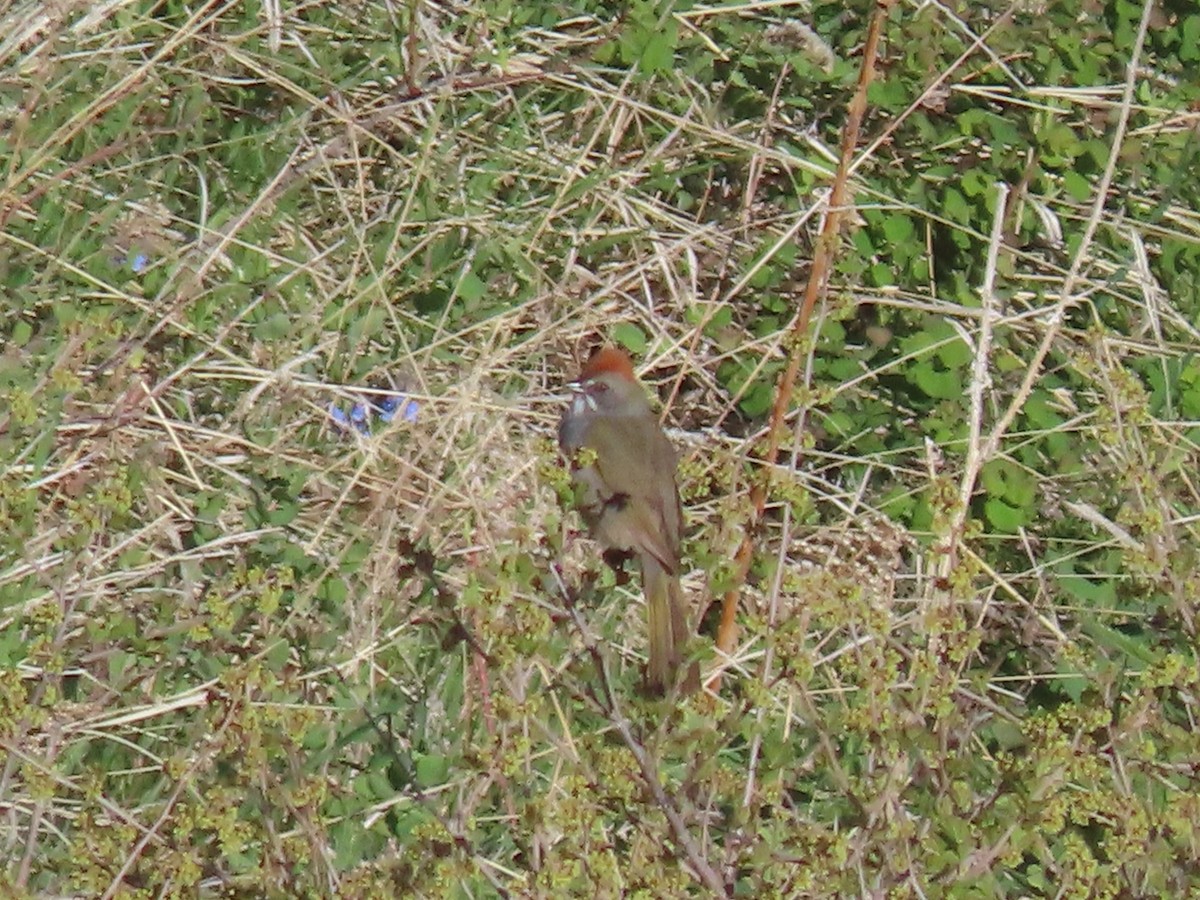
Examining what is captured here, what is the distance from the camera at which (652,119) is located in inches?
192

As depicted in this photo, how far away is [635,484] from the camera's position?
3.85 m

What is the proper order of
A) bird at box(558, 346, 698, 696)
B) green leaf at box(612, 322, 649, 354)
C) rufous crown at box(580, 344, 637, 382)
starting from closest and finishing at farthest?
1. bird at box(558, 346, 698, 696)
2. rufous crown at box(580, 344, 637, 382)
3. green leaf at box(612, 322, 649, 354)

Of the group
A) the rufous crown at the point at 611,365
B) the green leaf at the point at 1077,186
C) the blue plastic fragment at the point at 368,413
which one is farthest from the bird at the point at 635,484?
the green leaf at the point at 1077,186

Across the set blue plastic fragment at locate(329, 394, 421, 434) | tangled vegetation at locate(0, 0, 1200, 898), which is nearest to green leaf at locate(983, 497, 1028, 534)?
tangled vegetation at locate(0, 0, 1200, 898)

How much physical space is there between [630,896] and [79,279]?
2.50 m

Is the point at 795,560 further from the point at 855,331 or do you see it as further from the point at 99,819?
the point at 99,819

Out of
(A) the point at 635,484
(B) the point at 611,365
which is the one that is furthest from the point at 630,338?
(A) the point at 635,484

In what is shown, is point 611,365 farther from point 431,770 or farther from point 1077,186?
point 1077,186

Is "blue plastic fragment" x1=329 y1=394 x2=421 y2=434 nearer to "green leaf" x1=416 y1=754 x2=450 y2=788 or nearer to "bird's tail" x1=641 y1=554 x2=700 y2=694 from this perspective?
"bird's tail" x1=641 y1=554 x2=700 y2=694

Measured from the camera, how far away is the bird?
148 inches

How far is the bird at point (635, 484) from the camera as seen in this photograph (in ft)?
12.3

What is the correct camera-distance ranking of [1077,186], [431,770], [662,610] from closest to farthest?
1. [431,770]
2. [662,610]
3. [1077,186]

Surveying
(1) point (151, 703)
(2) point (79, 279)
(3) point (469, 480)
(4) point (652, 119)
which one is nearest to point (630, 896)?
(1) point (151, 703)

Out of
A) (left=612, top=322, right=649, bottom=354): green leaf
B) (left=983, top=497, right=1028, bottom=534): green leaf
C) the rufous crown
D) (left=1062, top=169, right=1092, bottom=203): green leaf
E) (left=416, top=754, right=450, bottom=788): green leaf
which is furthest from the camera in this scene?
(left=1062, top=169, right=1092, bottom=203): green leaf
